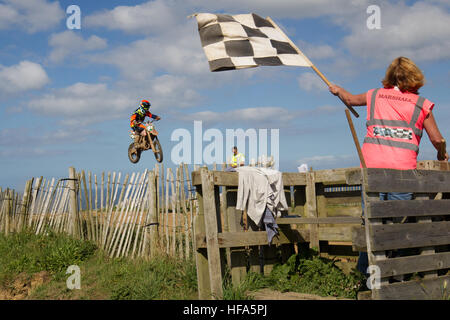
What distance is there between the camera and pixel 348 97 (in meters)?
4.75

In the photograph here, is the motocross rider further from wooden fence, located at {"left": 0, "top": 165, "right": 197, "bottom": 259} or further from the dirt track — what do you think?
the dirt track

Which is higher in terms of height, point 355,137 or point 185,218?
point 355,137

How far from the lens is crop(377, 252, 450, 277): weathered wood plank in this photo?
4.34 meters

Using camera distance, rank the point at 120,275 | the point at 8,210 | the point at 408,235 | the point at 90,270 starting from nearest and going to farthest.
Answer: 1. the point at 408,235
2. the point at 120,275
3. the point at 90,270
4. the point at 8,210

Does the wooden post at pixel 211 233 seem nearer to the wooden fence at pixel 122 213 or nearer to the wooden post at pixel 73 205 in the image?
the wooden fence at pixel 122 213

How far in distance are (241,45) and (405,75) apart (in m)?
2.01

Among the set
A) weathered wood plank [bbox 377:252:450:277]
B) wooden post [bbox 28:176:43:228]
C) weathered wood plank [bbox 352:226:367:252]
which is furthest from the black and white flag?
wooden post [bbox 28:176:43:228]

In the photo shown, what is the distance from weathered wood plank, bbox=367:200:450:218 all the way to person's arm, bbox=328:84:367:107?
1063 mm

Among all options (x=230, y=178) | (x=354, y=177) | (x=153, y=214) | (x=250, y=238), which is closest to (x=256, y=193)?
(x=230, y=178)

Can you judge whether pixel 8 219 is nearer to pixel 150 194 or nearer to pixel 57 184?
pixel 57 184

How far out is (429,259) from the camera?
15.5ft

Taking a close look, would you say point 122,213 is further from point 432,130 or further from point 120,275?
point 432,130

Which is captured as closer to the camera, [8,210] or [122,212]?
[122,212]

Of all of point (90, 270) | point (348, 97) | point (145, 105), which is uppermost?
point (145, 105)
